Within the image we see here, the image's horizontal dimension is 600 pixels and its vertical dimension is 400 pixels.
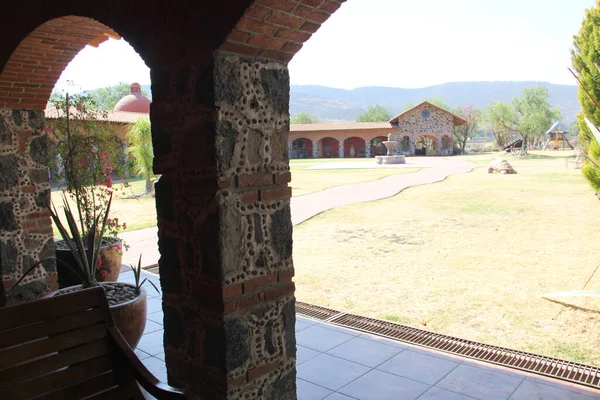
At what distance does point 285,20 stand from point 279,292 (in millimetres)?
1222

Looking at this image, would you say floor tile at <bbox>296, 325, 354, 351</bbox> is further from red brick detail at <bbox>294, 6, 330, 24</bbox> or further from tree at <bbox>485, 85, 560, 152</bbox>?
tree at <bbox>485, 85, 560, 152</bbox>

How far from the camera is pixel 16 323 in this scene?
1.94 m

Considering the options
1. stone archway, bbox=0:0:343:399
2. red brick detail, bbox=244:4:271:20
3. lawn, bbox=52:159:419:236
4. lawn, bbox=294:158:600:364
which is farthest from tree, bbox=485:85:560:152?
red brick detail, bbox=244:4:271:20

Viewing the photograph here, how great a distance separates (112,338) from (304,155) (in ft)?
118

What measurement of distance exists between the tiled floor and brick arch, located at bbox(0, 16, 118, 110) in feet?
7.09

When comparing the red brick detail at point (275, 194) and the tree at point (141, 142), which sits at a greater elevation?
the tree at point (141, 142)

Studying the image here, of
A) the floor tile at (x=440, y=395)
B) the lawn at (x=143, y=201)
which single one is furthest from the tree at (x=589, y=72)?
the lawn at (x=143, y=201)

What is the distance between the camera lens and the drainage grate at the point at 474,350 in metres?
3.05

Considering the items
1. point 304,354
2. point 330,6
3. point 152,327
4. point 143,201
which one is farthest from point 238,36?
point 143,201

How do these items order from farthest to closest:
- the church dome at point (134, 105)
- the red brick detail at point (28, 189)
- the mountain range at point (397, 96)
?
1. the mountain range at point (397, 96)
2. the church dome at point (134, 105)
3. the red brick detail at point (28, 189)

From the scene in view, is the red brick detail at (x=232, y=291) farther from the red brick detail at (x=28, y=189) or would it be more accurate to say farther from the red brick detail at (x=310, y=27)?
the red brick detail at (x=28, y=189)

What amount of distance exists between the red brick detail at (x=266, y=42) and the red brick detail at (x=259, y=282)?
1.03 meters

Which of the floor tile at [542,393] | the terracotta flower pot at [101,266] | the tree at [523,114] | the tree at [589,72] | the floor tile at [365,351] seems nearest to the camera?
the floor tile at [542,393]

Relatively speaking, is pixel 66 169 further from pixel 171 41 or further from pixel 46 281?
pixel 171 41
